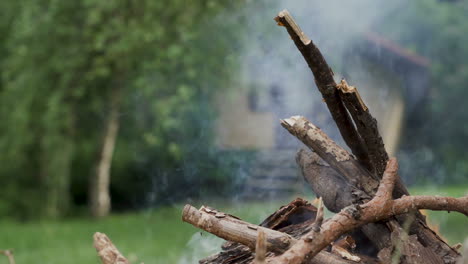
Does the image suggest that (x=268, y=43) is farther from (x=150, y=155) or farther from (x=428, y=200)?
(x=428, y=200)

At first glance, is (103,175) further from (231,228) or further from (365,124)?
(365,124)

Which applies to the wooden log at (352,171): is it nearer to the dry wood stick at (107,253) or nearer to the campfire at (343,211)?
the campfire at (343,211)

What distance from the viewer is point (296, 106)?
10250 mm

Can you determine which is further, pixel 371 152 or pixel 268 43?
pixel 268 43

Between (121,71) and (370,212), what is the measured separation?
36.8 ft

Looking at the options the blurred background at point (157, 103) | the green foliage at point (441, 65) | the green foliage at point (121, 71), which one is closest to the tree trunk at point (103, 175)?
the blurred background at point (157, 103)

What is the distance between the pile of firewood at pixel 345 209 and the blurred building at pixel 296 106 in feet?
2.75

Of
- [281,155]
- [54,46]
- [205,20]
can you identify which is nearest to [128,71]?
[54,46]

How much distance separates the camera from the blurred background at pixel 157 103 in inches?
348

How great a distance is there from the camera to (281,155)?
10.4 metres

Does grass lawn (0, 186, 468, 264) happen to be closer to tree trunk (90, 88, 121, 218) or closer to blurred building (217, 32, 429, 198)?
blurred building (217, 32, 429, 198)

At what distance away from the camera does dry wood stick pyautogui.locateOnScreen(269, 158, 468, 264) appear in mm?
1717

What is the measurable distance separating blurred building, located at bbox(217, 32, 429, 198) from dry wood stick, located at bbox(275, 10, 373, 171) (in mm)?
899

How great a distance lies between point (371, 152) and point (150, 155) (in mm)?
11875
